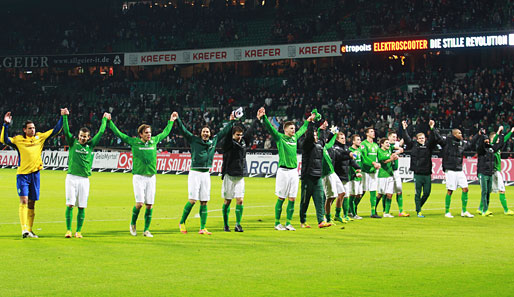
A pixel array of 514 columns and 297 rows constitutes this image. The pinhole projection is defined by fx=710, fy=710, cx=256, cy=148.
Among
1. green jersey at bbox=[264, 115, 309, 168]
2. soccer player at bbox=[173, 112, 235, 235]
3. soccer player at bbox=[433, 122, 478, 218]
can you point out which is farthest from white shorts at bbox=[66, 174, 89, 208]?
soccer player at bbox=[433, 122, 478, 218]

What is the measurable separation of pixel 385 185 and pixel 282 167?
15.7ft

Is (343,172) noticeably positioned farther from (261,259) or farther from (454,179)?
(261,259)

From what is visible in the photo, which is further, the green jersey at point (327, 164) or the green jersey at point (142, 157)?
the green jersey at point (327, 164)

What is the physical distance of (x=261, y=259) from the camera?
11.8 m

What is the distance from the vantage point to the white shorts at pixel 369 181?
64.6 feet

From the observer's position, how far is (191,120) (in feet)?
180

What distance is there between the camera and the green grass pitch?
9391mm

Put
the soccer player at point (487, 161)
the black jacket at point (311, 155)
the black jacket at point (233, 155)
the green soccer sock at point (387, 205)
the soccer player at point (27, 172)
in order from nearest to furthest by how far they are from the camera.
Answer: the soccer player at point (27, 172)
the black jacket at point (233, 155)
the black jacket at point (311, 155)
the green soccer sock at point (387, 205)
the soccer player at point (487, 161)

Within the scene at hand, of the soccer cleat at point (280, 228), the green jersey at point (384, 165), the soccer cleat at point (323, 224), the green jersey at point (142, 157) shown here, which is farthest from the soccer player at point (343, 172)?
the green jersey at point (142, 157)

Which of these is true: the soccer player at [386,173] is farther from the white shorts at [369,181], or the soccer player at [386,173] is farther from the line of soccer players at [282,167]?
the white shorts at [369,181]

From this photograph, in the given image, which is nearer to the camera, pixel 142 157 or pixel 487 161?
pixel 142 157

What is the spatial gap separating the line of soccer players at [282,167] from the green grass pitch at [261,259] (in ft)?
2.32

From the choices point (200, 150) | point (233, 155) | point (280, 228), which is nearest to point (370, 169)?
point (280, 228)

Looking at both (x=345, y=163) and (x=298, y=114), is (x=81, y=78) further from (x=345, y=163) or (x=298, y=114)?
(x=345, y=163)
